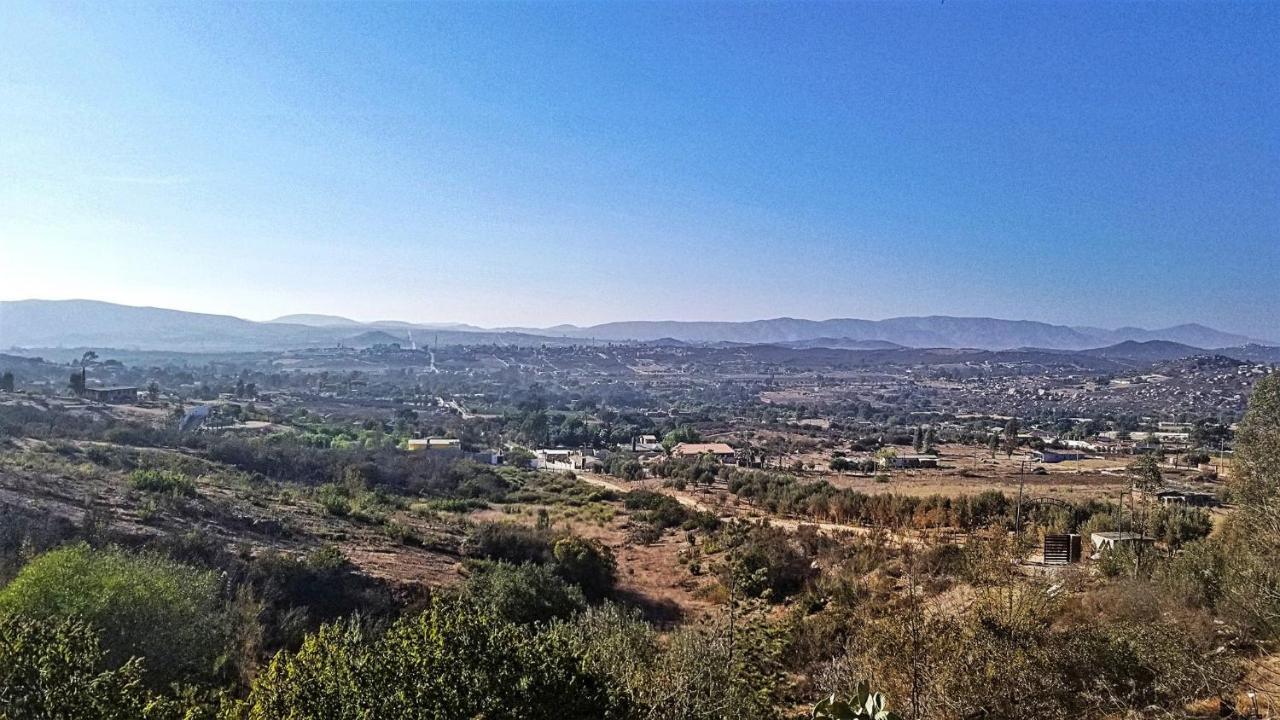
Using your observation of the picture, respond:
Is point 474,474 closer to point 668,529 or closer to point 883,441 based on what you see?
point 668,529

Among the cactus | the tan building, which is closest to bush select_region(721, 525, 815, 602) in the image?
the cactus

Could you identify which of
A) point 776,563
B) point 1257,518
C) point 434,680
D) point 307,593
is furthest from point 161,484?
point 1257,518

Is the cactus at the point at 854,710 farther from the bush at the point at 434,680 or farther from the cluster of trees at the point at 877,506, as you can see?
the cluster of trees at the point at 877,506

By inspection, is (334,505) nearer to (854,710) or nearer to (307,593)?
(307,593)

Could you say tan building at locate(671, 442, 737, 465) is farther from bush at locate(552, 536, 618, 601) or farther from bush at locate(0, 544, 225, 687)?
bush at locate(0, 544, 225, 687)

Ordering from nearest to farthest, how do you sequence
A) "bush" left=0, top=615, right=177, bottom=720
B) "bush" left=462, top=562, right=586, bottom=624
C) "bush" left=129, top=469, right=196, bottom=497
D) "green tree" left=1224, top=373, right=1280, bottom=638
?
1. "bush" left=0, top=615, right=177, bottom=720
2. "green tree" left=1224, top=373, right=1280, bottom=638
3. "bush" left=462, top=562, right=586, bottom=624
4. "bush" left=129, top=469, right=196, bottom=497

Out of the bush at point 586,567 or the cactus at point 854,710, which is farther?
the bush at point 586,567

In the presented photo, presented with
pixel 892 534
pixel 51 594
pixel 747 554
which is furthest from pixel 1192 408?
pixel 51 594

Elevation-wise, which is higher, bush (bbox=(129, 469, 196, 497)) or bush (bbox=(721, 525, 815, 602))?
bush (bbox=(129, 469, 196, 497))

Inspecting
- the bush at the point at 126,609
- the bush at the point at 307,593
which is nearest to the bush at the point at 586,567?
the bush at the point at 307,593
